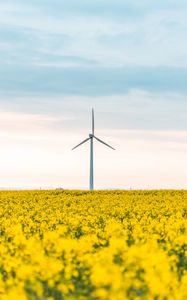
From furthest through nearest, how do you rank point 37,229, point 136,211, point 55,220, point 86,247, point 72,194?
point 72,194, point 136,211, point 55,220, point 37,229, point 86,247

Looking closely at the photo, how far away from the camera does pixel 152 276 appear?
8.62 metres

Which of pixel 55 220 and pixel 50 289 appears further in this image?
pixel 55 220

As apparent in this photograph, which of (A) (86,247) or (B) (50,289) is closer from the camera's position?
(B) (50,289)

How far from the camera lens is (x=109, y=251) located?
10.6 meters

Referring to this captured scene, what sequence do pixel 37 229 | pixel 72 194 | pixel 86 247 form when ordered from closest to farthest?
pixel 86 247
pixel 37 229
pixel 72 194

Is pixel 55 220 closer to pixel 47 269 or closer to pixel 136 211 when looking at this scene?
pixel 136 211

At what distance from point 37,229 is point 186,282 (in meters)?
13.1

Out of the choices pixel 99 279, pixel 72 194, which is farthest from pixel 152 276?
pixel 72 194

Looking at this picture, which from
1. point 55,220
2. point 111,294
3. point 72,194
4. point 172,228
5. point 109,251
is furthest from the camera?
point 72,194

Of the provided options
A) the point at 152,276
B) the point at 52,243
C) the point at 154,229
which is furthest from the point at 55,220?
the point at 152,276

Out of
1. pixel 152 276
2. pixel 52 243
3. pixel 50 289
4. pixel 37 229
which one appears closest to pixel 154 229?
pixel 37 229

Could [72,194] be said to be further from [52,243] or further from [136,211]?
[52,243]

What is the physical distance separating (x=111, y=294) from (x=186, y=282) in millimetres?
2151

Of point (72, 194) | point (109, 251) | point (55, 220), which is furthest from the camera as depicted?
point (72, 194)
